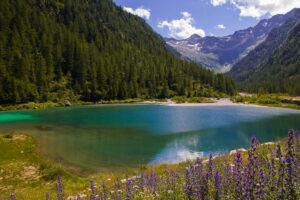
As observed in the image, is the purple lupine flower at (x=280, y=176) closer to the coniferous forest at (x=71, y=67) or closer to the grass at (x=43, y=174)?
the grass at (x=43, y=174)

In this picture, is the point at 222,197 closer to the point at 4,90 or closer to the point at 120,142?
the point at 120,142

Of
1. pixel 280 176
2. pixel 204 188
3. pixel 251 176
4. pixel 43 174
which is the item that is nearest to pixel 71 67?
pixel 43 174

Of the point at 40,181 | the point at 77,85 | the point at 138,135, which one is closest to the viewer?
the point at 40,181

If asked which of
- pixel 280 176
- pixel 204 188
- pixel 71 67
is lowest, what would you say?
pixel 204 188

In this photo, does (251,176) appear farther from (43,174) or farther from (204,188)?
(43,174)

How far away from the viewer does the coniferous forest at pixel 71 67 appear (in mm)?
109312

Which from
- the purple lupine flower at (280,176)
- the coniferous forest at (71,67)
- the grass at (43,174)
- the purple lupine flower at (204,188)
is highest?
the coniferous forest at (71,67)

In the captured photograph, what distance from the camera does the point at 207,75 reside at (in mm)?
190000

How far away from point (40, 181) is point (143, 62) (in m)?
160

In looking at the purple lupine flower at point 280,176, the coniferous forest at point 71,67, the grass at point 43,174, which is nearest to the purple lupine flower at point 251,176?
the purple lupine flower at point 280,176

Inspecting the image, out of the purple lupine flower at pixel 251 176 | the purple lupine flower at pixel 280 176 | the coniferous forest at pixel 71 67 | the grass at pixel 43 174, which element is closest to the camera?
the purple lupine flower at pixel 251 176

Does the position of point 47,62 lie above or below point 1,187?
above

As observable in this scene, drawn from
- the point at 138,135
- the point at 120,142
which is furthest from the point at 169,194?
the point at 138,135

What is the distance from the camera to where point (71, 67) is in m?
138
